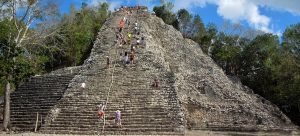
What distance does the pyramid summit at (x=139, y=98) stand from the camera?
19.2m

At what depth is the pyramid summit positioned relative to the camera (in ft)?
63.0

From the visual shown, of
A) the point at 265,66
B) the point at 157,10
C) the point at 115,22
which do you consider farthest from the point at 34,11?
the point at 157,10

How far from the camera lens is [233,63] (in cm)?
4375

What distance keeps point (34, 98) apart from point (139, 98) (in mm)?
6039

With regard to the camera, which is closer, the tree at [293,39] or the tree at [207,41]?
the tree at [293,39]

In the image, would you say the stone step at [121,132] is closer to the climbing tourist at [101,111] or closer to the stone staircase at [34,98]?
the climbing tourist at [101,111]

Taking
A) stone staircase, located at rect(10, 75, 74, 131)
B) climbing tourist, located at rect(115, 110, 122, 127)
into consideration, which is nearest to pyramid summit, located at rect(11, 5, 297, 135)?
stone staircase, located at rect(10, 75, 74, 131)

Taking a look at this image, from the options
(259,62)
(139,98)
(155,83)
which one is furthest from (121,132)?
(259,62)

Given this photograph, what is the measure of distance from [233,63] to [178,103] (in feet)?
80.7

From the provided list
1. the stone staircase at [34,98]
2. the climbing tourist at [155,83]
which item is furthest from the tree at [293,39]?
the stone staircase at [34,98]

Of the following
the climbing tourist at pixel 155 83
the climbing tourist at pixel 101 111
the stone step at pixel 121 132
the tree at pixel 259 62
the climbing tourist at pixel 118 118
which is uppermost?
the tree at pixel 259 62

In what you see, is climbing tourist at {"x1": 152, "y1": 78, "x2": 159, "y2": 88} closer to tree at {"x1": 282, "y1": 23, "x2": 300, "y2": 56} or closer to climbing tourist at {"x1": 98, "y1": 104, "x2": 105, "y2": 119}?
climbing tourist at {"x1": 98, "y1": 104, "x2": 105, "y2": 119}

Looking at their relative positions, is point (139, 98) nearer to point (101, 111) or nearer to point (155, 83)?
point (155, 83)

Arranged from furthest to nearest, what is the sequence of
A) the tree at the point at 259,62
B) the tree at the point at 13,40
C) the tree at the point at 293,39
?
the tree at the point at 259,62 → the tree at the point at 293,39 → the tree at the point at 13,40
